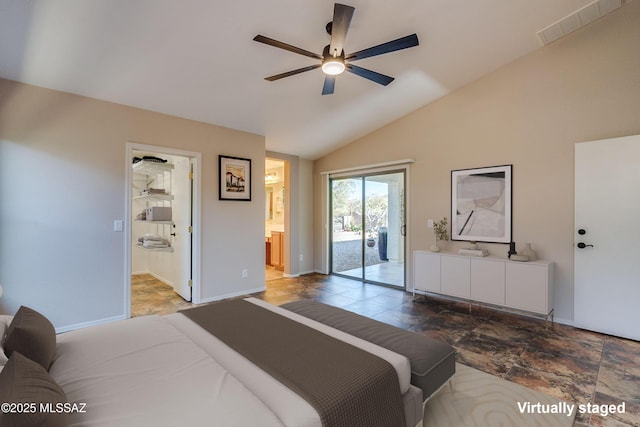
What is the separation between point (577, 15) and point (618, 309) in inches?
120

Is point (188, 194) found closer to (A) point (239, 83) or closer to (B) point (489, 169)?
(A) point (239, 83)

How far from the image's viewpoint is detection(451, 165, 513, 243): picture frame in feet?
12.5

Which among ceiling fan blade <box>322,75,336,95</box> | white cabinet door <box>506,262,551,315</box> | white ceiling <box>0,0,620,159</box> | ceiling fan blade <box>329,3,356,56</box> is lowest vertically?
white cabinet door <box>506,262,551,315</box>

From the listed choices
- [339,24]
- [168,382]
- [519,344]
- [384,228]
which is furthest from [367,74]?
[384,228]

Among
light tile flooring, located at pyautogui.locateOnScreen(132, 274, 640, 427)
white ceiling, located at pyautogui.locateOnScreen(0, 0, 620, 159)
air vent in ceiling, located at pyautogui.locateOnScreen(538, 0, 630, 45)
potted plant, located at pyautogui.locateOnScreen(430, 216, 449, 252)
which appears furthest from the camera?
potted plant, located at pyautogui.locateOnScreen(430, 216, 449, 252)

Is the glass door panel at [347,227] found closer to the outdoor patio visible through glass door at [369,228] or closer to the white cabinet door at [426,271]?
the outdoor patio visible through glass door at [369,228]

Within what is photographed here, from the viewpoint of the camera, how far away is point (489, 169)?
3.94 m

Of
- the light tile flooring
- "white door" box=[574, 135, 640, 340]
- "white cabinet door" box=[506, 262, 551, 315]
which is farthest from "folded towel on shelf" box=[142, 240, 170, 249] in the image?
"white door" box=[574, 135, 640, 340]

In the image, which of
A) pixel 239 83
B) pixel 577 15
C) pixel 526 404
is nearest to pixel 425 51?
pixel 577 15

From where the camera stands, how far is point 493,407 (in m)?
1.93

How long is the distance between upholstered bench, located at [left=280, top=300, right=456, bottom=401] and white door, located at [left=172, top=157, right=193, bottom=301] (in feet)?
8.49

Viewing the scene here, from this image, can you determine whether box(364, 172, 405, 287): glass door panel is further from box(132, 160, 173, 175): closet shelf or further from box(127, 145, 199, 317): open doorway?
box(132, 160, 173, 175): closet shelf

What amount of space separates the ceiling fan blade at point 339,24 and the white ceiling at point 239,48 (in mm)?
531

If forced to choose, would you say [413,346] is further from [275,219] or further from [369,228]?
[275,219]
